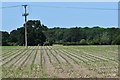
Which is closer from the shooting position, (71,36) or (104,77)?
(104,77)

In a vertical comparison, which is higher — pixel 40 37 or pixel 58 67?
pixel 40 37

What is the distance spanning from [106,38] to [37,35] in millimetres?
19971

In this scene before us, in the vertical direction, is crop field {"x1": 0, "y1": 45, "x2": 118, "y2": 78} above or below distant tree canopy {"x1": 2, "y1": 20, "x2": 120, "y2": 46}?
below

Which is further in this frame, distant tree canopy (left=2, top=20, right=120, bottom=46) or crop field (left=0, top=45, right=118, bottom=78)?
distant tree canopy (left=2, top=20, right=120, bottom=46)

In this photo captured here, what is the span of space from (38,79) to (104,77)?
1.92 meters

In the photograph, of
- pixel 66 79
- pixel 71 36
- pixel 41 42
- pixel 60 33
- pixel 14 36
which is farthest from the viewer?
pixel 60 33

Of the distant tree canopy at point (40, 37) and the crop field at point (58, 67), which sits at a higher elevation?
the distant tree canopy at point (40, 37)

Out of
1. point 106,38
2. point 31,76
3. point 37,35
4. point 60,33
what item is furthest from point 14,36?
point 31,76

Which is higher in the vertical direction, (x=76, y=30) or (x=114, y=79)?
(x=76, y=30)

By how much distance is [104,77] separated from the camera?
20.7 ft

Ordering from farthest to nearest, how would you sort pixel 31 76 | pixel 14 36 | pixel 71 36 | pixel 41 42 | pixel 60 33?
1. pixel 60 33
2. pixel 71 36
3. pixel 14 36
4. pixel 41 42
5. pixel 31 76

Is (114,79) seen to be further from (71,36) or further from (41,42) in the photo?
(71,36)

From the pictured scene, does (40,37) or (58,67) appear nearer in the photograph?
(58,67)

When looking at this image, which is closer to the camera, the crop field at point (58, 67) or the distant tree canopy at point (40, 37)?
the crop field at point (58, 67)
